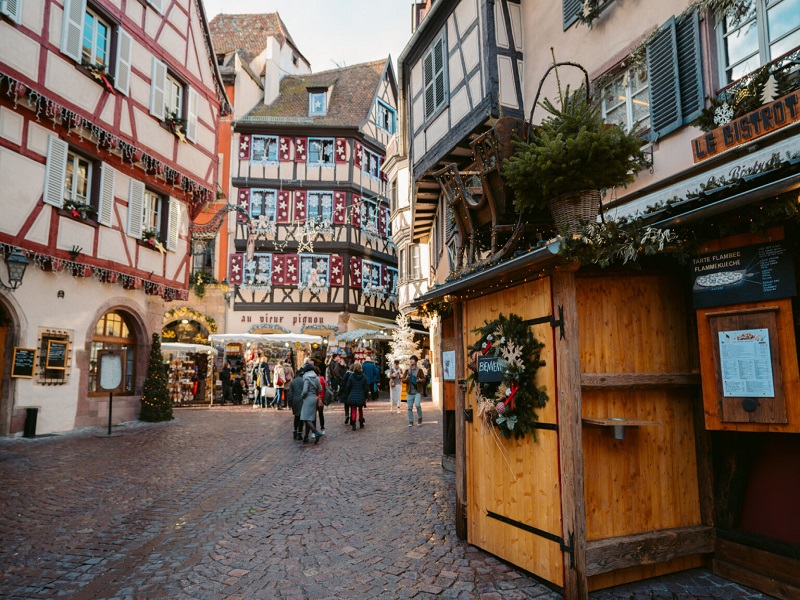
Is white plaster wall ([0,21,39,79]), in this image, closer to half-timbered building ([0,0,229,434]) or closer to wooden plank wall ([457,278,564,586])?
half-timbered building ([0,0,229,434])

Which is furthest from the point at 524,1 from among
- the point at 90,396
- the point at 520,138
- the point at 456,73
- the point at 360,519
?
the point at 90,396

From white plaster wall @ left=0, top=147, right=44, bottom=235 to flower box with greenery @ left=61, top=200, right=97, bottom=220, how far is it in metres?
0.69

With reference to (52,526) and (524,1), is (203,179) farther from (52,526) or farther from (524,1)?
(52,526)

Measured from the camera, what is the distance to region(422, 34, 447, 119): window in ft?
40.3

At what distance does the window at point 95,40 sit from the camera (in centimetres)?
1252

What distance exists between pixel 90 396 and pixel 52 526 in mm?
8943

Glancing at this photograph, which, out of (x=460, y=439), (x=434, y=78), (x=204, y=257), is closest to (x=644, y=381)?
(x=460, y=439)

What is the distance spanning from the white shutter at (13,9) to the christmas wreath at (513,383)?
441 inches

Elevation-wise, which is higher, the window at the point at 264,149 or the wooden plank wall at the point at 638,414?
the window at the point at 264,149

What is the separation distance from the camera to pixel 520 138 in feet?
16.8

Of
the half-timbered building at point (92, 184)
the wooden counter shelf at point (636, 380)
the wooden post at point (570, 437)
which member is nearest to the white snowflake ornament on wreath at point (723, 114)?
the wooden counter shelf at point (636, 380)

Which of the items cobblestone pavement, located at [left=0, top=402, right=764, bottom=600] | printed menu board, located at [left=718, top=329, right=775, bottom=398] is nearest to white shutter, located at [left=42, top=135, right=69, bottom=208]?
cobblestone pavement, located at [left=0, top=402, right=764, bottom=600]

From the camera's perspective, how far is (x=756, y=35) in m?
6.43

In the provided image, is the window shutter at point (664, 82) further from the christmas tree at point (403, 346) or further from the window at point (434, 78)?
the christmas tree at point (403, 346)
